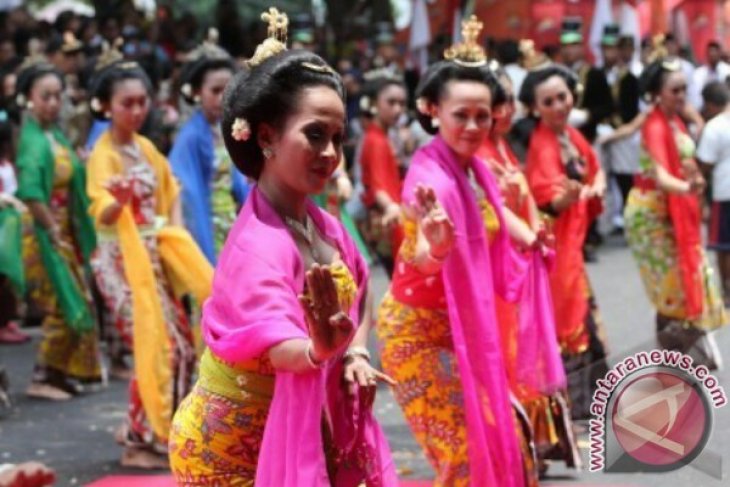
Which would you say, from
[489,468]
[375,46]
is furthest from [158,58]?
[489,468]

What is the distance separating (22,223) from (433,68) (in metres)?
3.22

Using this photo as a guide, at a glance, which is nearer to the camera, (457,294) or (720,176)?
(457,294)

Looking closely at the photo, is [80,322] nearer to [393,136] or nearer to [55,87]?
[55,87]

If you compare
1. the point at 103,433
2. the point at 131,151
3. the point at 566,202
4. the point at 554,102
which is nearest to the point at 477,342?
the point at 566,202

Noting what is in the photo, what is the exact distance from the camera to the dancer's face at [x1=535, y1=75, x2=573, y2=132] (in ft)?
23.7

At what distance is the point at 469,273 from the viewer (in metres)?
5.12

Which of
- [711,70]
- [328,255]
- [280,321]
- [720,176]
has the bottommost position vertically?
[280,321]

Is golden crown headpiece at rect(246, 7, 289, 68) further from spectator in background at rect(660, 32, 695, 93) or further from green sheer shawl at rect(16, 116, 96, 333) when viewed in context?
spectator in background at rect(660, 32, 695, 93)

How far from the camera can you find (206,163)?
24.0 feet

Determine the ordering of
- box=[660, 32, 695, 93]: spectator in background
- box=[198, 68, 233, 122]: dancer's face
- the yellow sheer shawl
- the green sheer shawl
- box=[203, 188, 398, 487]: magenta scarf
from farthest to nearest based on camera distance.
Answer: box=[660, 32, 695, 93]: spectator in background, the green sheer shawl, box=[198, 68, 233, 122]: dancer's face, the yellow sheer shawl, box=[203, 188, 398, 487]: magenta scarf

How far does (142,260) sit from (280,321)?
3271 millimetres

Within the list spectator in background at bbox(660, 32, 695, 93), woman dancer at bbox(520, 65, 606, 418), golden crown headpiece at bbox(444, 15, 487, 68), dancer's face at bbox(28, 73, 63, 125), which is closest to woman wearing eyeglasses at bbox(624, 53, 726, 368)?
woman dancer at bbox(520, 65, 606, 418)

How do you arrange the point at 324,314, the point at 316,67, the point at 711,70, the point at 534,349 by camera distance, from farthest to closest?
the point at 711,70 < the point at 534,349 < the point at 316,67 < the point at 324,314

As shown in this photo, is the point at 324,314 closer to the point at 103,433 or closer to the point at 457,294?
the point at 457,294
